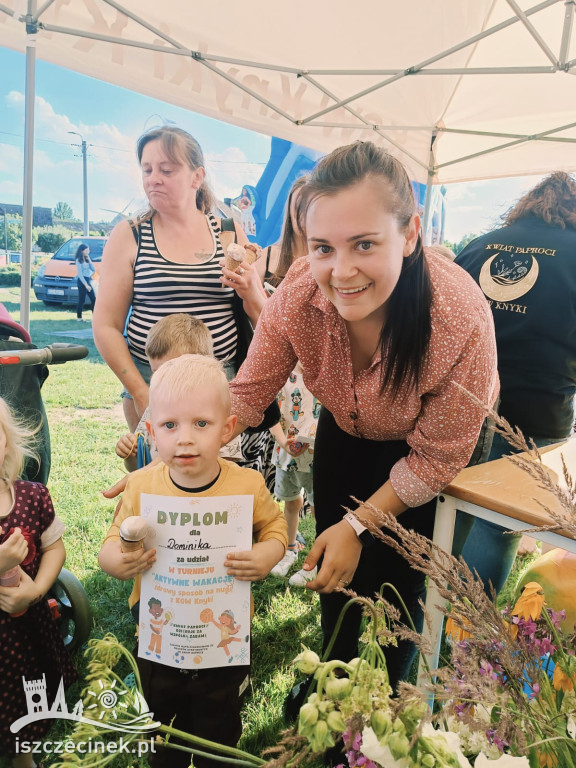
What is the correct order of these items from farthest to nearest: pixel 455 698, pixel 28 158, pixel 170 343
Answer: pixel 28 158 < pixel 170 343 < pixel 455 698

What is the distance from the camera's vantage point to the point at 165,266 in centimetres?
204

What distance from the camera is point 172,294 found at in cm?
205

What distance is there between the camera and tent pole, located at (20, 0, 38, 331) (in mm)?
2463

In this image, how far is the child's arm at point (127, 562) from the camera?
1.08 m

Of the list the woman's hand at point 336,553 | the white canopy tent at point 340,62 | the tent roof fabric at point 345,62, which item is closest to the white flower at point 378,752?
the woman's hand at point 336,553

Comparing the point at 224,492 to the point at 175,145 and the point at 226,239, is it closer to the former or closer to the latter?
the point at 226,239

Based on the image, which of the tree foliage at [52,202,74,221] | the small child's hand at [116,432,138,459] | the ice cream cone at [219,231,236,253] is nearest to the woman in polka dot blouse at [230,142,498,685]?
the small child's hand at [116,432,138,459]

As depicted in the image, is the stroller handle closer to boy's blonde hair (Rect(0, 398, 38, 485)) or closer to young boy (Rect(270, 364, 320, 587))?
boy's blonde hair (Rect(0, 398, 38, 485))

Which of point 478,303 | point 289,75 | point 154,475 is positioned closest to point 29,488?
point 154,475

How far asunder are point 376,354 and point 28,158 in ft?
7.13

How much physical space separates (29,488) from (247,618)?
0.76 m

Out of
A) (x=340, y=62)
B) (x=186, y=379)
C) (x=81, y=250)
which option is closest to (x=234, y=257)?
(x=186, y=379)

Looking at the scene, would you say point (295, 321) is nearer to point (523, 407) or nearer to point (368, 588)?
point (368, 588)

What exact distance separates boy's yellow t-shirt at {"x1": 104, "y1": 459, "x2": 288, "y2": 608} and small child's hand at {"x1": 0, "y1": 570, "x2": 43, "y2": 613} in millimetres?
299
